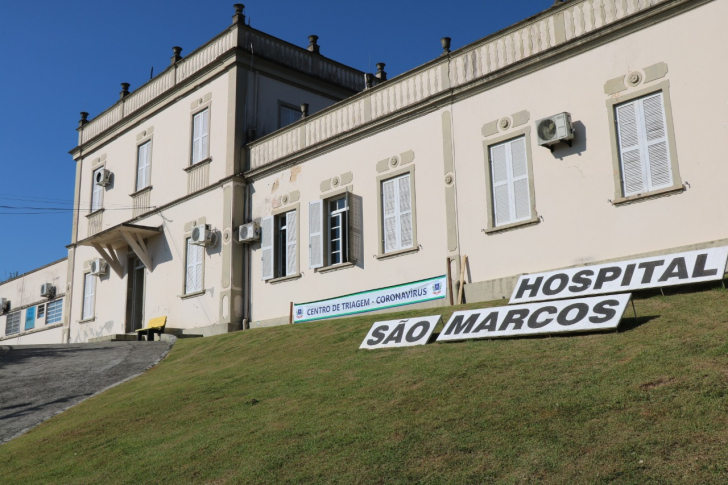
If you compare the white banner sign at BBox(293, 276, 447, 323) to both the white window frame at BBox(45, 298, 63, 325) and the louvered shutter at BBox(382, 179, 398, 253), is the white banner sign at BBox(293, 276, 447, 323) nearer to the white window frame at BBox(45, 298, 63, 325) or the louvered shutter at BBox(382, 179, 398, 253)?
the louvered shutter at BBox(382, 179, 398, 253)

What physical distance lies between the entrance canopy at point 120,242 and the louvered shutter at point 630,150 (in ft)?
50.5

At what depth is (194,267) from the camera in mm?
22516

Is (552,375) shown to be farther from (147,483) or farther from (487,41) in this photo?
(487,41)

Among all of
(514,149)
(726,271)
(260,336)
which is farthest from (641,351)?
(260,336)

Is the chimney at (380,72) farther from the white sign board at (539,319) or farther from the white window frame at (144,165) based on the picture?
the white sign board at (539,319)

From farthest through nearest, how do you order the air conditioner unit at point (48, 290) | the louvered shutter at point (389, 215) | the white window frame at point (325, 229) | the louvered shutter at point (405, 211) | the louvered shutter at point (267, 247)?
the air conditioner unit at point (48, 290) → the louvered shutter at point (267, 247) → the white window frame at point (325, 229) → the louvered shutter at point (389, 215) → the louvered shutter at point (405, 211)

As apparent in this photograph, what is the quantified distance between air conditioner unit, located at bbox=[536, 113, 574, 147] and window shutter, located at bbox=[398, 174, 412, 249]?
12.2 ft

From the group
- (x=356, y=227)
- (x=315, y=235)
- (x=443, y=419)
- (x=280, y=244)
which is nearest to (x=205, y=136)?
(x=280, y=244)

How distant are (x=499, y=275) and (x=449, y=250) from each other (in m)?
1.36

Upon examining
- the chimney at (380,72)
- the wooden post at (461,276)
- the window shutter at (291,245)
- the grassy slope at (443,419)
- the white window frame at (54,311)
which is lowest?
the grassy slope at (443,419)

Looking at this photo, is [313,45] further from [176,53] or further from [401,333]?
[401,333]

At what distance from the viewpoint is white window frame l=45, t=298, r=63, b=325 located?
3078cm

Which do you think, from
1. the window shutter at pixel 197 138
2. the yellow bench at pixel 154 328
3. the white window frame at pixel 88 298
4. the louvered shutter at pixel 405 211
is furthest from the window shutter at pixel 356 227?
the white window frame at pixel 88 298

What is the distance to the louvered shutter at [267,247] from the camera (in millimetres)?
20234
